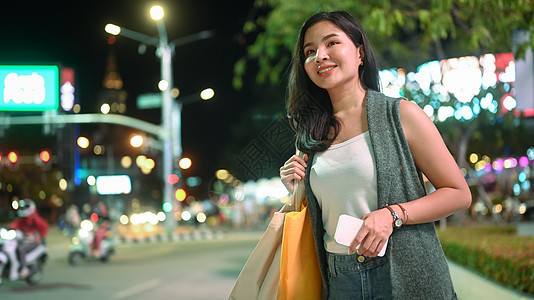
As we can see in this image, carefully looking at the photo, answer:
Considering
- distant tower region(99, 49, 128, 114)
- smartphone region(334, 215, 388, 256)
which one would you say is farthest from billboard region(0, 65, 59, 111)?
distant tower region(99, 49, 128, 114)

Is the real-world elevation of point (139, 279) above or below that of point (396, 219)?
below

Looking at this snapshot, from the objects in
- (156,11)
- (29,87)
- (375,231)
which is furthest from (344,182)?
(156,11)

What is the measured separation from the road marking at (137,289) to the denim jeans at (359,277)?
268 inches

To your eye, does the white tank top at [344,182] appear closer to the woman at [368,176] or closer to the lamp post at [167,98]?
the woman at [368,176]

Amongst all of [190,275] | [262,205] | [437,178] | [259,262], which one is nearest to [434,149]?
[437,178]

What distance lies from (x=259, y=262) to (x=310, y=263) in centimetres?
17

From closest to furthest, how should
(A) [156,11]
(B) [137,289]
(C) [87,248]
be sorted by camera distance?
(B) [137,289] < (C) [87,248] < (A) [156,11]

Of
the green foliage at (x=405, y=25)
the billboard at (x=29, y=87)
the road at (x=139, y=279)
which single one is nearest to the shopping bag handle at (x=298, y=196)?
the green foliage at (x=405, y=25)

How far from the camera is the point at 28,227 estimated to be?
10453 mm

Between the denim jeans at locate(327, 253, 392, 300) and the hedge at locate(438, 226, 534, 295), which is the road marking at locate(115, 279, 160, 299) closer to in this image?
the hedge at locate(438, 226, 534, 295)

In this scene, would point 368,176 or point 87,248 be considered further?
point 87,248

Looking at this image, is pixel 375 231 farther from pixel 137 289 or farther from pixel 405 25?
pixel 405 25

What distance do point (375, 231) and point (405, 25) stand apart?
32.3 feet

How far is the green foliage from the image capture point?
18.5ft
